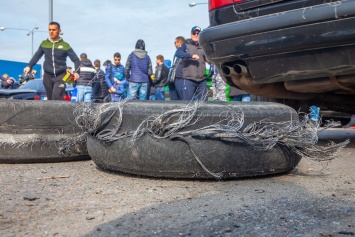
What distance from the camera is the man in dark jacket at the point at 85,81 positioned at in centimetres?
898

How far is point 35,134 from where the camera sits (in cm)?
295

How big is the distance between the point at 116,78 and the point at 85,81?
79 cm

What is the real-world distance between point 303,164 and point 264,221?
152cm

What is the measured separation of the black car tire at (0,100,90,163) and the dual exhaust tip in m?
1.23

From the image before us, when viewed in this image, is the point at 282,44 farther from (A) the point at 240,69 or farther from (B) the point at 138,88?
(B) the point at 138,88

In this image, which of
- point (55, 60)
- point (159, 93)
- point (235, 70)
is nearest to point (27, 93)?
point (159, 93)

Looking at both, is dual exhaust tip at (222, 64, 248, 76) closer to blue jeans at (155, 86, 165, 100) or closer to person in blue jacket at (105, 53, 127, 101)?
person in blue jacket at (105, 53, 127, 101)

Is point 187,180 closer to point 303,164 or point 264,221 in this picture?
point 264,221

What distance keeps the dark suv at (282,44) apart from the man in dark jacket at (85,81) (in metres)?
5.87

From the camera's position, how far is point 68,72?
5.94 metres

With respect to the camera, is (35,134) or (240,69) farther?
(240,69)

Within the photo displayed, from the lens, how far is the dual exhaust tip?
3273mm

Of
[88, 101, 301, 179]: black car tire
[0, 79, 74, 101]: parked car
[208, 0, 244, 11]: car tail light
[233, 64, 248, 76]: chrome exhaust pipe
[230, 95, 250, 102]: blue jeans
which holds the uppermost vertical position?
[208, 0, 244, 11]: car tail light

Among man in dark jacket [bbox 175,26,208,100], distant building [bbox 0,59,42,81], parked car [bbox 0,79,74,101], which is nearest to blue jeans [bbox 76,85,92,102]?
parked car [bbox 0,79,74,101]
